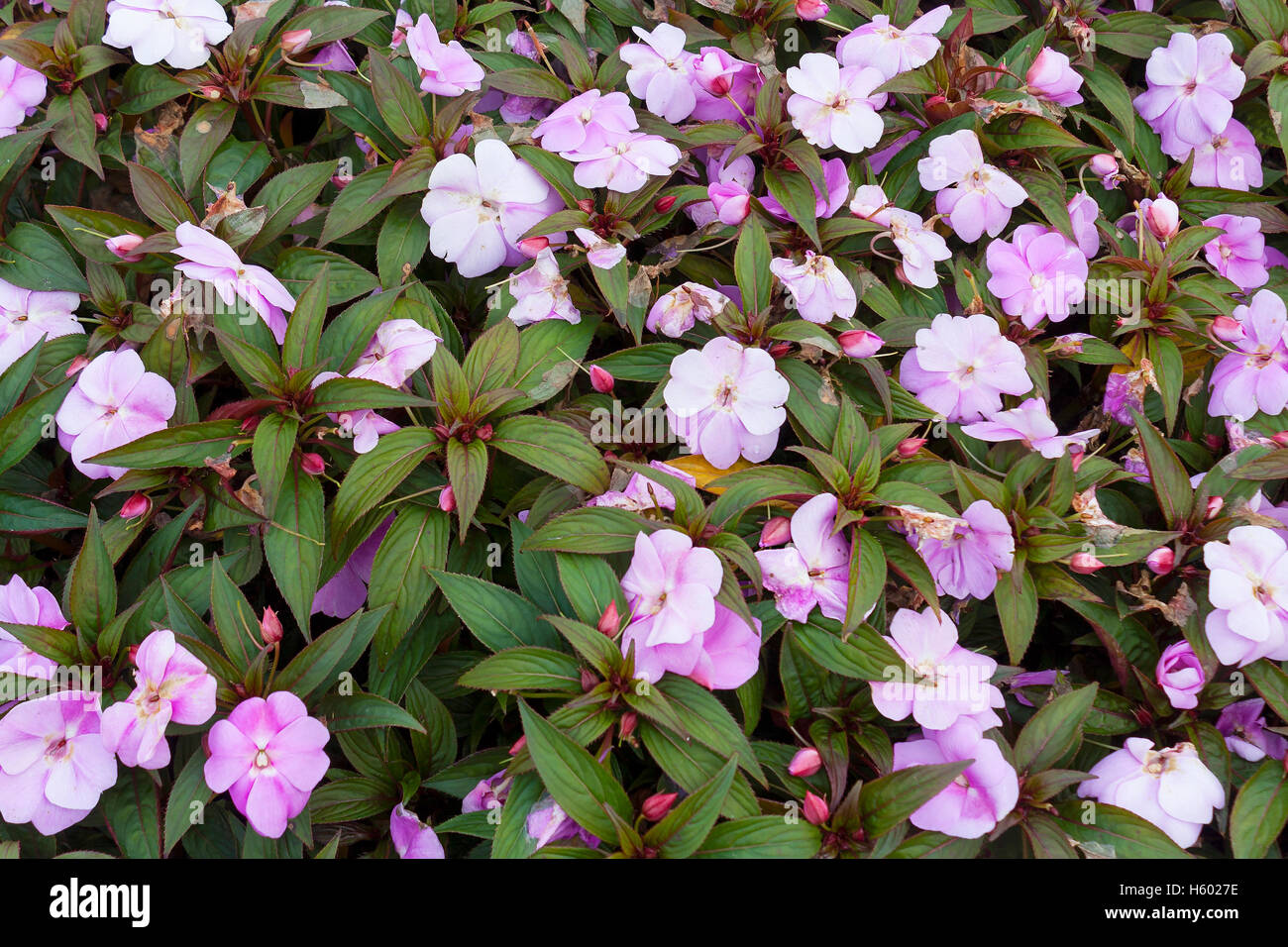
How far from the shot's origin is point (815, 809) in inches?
65.6

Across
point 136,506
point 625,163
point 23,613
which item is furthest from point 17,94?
point 625,163

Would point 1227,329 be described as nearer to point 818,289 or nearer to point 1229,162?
point 1229,162

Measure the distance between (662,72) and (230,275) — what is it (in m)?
1.03

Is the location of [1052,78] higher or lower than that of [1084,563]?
higher

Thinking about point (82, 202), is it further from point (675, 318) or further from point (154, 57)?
point (675, 318)

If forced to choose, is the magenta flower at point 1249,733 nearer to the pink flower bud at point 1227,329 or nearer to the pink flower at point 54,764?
the pink flower bud at point 1227,329

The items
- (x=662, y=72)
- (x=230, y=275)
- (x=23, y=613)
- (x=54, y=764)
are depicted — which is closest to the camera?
(x=54, y=764)

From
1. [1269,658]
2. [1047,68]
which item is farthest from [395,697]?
[1047,68]

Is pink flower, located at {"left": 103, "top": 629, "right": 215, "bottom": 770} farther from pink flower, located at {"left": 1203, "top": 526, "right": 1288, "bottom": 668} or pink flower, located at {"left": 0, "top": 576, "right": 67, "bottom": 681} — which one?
pink flower, located at {"left": 1203, "top": 526, "right": 1288, "bottom": 668}

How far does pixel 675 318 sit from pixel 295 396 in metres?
0.75

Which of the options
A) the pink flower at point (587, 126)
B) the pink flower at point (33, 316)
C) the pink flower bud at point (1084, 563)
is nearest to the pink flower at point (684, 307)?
the pink flower at point (587, 126)

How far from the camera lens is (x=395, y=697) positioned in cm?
188

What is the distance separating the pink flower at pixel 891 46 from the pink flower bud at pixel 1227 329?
868 mm

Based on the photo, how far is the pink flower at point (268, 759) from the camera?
5.32ft
